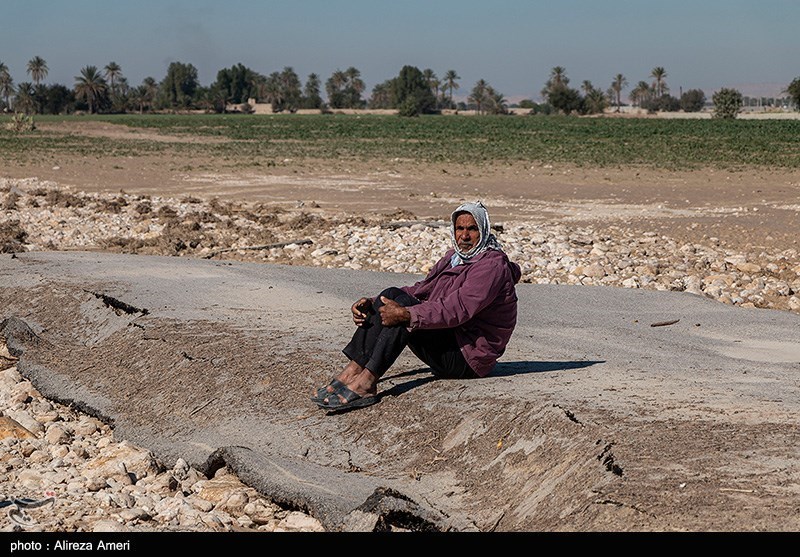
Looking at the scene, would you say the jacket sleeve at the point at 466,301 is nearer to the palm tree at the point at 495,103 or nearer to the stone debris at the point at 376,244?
the stone debris at the point at 376,244

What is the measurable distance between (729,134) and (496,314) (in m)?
→ 45.4

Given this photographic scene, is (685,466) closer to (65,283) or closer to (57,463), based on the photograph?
(57,463)

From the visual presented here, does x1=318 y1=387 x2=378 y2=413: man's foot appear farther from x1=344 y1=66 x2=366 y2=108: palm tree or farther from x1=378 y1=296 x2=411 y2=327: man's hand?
x1=344 y1=66 x2=366 y2=108: palm tree

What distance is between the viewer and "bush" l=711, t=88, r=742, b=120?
87.3 m

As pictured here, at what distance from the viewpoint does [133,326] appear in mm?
8141

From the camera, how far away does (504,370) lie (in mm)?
6484

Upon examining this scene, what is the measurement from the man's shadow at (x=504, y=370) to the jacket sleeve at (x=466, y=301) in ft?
2.01

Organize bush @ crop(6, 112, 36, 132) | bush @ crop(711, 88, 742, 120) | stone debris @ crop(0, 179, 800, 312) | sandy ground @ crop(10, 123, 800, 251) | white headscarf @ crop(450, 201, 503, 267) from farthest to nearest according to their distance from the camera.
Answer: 1. bush @ crop(711, 88, 742, 120)
2. bush @ crop(6, 112, 36, 132)
3. sandy ground @ crop(10, 123, 800, 251)
4. stone debris @ crop(0, 179, 800, 312)
5. white headscarf @ crop(450, 201, 503, 267)

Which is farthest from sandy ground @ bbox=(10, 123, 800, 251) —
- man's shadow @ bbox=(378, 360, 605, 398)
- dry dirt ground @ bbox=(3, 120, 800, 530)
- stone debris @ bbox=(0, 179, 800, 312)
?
man's shadow @ bbox=(378, 360, 605, 398)

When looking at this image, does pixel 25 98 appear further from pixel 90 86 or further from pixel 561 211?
A: pixel 561 211

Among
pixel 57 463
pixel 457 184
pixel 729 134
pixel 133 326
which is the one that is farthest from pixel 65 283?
pixel 729 134

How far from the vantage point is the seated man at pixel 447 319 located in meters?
5.65

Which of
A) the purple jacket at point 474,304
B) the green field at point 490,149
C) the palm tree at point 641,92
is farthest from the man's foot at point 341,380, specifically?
the palm tree at point 641,92

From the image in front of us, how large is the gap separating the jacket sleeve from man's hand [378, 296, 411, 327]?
4 centimetres
